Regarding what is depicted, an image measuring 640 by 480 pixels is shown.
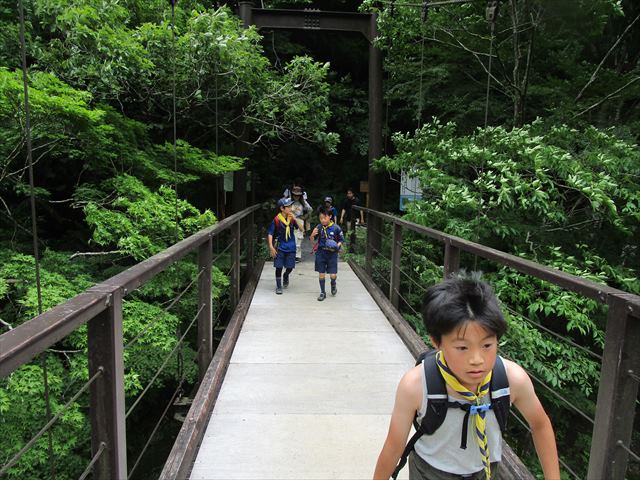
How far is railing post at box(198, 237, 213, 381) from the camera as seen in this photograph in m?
3.01

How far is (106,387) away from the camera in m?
1.39

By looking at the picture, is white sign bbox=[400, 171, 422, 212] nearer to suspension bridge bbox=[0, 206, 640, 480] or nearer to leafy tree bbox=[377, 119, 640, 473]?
leafy tree bbox=[377, 119, 640, 473]

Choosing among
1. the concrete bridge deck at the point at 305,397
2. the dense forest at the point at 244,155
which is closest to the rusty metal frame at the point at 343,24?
the dense forest at the point at 244,155

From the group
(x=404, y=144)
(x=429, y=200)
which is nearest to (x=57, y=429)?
(x=429, y=200)

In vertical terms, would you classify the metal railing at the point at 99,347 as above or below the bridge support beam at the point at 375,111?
below

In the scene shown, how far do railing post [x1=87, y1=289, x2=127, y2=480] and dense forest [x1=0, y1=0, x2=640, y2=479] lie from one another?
1.60 metres

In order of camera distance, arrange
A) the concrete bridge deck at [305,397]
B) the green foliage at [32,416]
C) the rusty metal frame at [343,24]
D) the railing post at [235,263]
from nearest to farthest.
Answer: the concrete bridge deck at [305,397]
the green foliage at [32,416]
the railing post at [235,263]
the rusty metal frame at [343,24]

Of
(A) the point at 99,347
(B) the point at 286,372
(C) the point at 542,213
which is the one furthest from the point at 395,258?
(A) the point at 99,347

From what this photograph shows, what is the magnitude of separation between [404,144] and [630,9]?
12.0ft

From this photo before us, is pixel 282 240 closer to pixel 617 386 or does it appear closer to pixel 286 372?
pixel 286 372

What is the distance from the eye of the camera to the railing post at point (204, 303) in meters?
3.01

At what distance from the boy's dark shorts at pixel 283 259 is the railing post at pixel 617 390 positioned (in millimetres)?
4214

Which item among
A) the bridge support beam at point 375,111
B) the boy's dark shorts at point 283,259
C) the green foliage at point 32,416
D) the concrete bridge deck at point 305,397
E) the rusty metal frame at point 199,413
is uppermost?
the bridge support beam at point 375,111

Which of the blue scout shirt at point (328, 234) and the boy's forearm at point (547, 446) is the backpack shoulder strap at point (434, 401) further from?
the blue scout shirt at point (328, 234)
